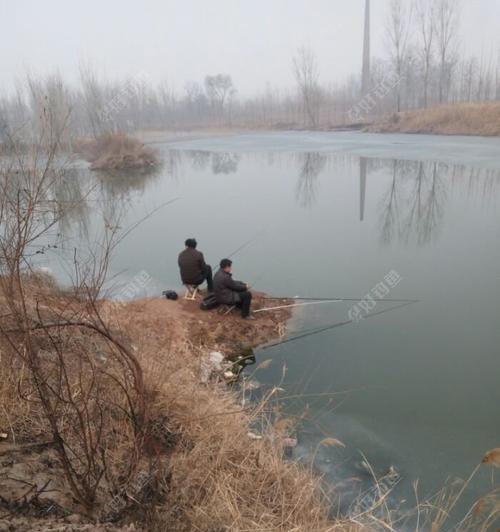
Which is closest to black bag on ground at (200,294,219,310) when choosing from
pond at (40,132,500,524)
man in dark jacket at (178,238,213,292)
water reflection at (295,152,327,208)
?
man in dark jacket at (178,238,213,292)

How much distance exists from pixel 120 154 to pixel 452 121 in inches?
807

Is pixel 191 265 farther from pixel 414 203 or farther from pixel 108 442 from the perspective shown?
pixel 414 203

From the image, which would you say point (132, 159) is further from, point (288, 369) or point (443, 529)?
point (443, 529)

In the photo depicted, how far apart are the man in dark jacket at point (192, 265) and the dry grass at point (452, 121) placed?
23783mm

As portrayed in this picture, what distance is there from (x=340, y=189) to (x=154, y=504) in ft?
44.0

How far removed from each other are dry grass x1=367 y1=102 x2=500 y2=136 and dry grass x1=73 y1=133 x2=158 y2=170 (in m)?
17.9

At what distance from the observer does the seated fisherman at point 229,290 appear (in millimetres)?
6004

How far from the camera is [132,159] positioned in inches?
921

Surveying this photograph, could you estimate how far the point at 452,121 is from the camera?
27469mm

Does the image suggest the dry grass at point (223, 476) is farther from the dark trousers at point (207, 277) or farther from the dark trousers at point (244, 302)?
the dark trousers at point (207, 277)

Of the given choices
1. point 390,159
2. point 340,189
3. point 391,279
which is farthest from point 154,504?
point 390,159

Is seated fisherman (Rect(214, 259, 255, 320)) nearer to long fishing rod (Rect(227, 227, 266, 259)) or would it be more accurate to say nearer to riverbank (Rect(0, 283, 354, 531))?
riverbank (Rect(0, 283, 354, 531))

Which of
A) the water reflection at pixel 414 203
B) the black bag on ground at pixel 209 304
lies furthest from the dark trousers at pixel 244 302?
the water reflection at pixel 414 203

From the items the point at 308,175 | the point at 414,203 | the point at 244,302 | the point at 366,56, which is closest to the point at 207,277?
the point at 244,302
